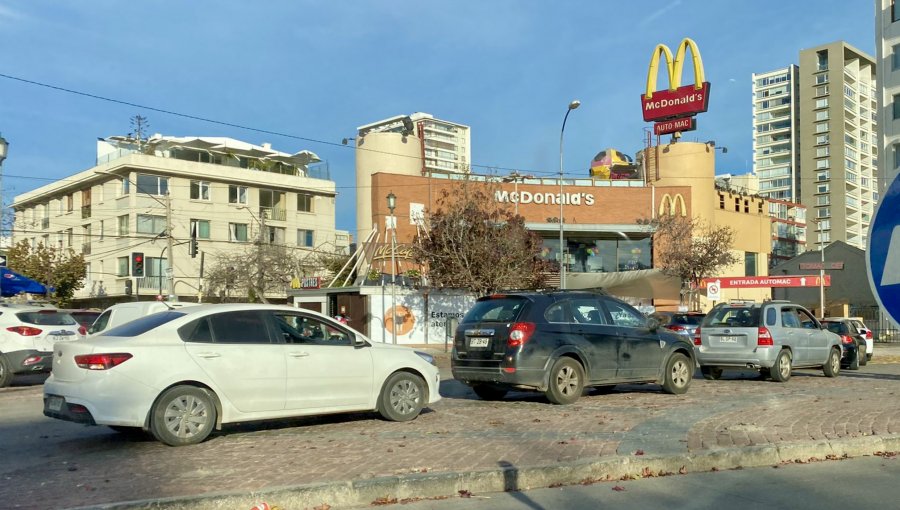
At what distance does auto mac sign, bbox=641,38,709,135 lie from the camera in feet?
184

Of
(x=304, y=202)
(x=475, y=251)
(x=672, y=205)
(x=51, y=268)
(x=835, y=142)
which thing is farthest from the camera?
(x=835, y=142)

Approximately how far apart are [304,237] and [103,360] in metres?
56.3

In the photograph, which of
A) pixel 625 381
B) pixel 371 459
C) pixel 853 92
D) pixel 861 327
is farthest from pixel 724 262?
pixel 853 92

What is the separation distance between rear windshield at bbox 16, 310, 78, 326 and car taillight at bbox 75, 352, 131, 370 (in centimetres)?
936

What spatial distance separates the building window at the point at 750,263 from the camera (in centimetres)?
6356

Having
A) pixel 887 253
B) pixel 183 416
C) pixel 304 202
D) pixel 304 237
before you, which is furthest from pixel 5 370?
pixel 304 202

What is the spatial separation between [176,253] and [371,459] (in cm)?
5372

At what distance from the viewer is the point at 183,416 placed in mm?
8320

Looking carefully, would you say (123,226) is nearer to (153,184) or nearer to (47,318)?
→ (153,184)

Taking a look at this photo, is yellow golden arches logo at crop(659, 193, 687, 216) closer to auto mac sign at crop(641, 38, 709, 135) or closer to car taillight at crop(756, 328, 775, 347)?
auto mac sign at crop(641, 38, 709, 135)

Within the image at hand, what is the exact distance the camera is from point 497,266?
30609mm

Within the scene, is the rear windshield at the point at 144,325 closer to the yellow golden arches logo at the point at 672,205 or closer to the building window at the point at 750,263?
the yellow golden arches logo at the point at 672,205

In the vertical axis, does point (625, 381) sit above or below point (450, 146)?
below

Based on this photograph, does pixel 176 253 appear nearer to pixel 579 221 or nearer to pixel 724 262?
pixel 579 221
